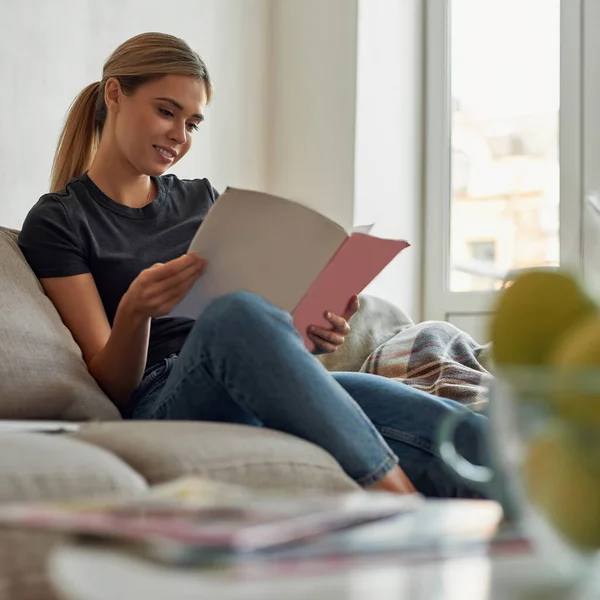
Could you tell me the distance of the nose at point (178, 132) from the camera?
1.90 meters

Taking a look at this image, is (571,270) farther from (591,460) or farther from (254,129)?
(254,129)

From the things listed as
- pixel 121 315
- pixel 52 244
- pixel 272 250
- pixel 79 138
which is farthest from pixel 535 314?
pixel 79 138

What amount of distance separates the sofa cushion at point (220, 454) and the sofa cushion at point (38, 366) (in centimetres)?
33

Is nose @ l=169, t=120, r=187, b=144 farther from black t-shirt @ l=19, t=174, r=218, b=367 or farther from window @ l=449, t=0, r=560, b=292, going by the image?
window @ l=449, t=0, r=560, b=292

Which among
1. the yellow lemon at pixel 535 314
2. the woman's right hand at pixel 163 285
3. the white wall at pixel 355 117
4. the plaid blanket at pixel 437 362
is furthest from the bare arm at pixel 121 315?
the white wall at pixel 355 117

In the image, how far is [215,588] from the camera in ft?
1.59

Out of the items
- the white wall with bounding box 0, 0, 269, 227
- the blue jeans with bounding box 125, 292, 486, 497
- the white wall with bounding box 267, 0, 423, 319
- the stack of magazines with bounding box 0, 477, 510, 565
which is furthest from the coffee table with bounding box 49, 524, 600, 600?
the white wall with bounding box 267, 0, 423, 319

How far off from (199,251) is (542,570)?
3.21ft

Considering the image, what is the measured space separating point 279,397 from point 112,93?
0.93 m

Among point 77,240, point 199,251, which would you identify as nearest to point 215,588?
point 199,251

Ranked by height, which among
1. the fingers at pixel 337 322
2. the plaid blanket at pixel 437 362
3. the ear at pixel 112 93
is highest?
the ear at pixel 112 93

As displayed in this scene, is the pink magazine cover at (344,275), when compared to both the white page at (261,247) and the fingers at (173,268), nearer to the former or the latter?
the white page at (261,247)

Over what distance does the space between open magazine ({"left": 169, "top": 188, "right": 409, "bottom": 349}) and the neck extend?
0.41m

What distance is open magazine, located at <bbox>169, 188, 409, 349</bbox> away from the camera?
1.44 metres
